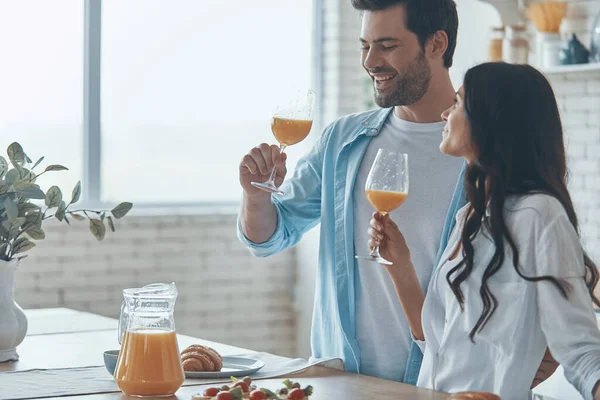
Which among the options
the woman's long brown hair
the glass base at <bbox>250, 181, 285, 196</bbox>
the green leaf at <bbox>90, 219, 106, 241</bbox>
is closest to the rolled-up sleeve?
the woman's long brown hair

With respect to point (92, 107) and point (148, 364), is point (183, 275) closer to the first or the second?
point (92, 107)

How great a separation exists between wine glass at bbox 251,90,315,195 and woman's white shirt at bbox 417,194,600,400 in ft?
2.39

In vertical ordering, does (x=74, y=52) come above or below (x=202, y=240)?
above

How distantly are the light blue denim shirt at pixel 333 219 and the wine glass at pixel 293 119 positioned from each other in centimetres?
17

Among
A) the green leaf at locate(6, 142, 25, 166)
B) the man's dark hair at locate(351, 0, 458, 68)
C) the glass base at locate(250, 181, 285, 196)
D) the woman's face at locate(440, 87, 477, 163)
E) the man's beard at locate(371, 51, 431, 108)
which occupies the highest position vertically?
the man's dark hair at locate(351, 0, 458, 68)

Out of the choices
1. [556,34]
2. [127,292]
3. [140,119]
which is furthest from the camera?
[140,119]

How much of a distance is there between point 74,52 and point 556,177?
397 cm

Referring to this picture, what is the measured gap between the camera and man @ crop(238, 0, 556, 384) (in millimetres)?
2842

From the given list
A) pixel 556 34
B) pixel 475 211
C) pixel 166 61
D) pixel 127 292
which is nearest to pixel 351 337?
pixel 475 211

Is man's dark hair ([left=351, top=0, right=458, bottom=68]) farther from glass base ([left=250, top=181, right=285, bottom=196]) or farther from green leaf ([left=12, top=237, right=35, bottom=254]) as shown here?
green leaf ([left=12, top=237, right=35, bottom=254])

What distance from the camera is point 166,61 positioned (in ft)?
19.8

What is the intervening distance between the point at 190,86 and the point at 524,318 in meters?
4.26

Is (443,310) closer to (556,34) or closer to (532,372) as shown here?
(532,372)

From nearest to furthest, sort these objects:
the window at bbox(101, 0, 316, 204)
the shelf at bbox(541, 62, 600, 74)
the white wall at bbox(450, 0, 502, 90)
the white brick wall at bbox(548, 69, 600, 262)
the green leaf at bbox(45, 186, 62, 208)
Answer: the green leaf at bbox(45, 186, 62, 208)
the shelf at bbox(541, 62, 600, 74)
the white brick wall at bbox(548, 69, 600, 262)
the white wall at bbox(450, 0, 502, 90)
the window at bbox(101, 0, 316, 204)
